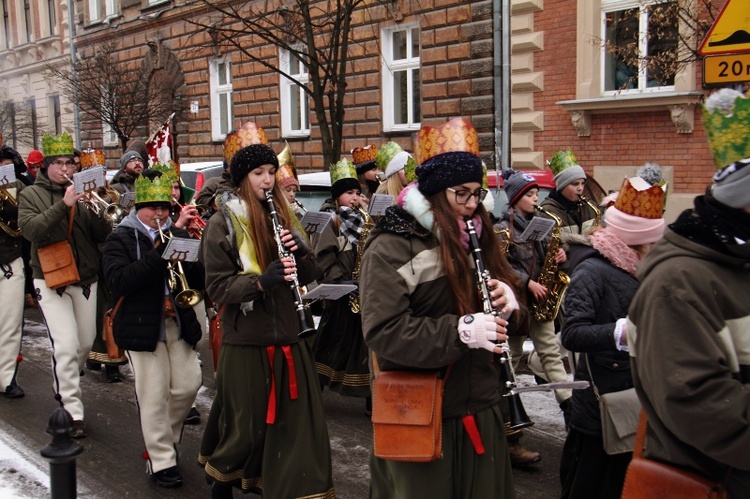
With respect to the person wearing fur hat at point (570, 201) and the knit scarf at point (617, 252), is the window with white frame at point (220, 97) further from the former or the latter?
the knit scarf at point (617, 252)

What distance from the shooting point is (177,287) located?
510cm

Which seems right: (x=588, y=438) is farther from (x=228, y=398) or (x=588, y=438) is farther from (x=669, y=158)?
(x=669, y=158)

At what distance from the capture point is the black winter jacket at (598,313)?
12.4 feet

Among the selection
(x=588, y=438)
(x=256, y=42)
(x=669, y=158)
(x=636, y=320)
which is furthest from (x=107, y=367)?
(x=256, y=42)

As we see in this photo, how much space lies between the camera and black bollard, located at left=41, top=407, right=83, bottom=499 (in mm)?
3424

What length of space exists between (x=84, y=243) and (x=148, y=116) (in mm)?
15626

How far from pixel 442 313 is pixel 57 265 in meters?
4.02

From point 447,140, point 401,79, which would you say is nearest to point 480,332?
point 447,140

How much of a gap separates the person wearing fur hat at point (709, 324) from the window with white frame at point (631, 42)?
9240 millimetres

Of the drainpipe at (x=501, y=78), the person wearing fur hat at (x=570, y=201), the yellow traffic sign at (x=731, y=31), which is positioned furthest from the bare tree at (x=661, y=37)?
the yellow traffic sign at (x=731, y=31)

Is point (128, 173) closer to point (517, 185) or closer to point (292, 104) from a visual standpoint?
point (517, 185)

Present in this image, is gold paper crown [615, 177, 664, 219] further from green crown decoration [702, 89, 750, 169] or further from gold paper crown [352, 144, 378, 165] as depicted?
gold paper crown [352, 144, 378, 165]

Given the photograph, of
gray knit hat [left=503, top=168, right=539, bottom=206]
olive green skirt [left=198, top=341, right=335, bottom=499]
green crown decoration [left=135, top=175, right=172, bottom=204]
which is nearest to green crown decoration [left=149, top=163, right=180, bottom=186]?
green crown decoration [left=135, top=175, right=172, bottom=204]

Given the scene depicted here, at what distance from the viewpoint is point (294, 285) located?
14.1 ft
